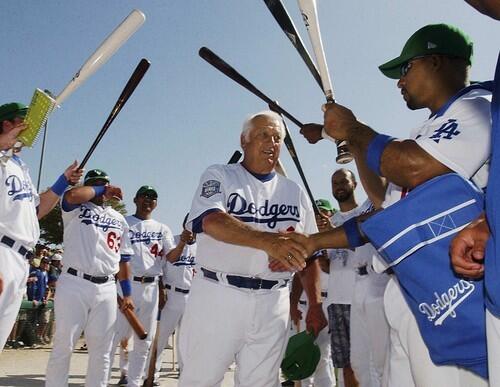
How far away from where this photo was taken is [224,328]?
2.98 m

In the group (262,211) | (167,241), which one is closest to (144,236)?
(167,241)

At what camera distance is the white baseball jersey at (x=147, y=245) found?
7293mm

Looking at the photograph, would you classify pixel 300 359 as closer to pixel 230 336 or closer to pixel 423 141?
pixel 230 336

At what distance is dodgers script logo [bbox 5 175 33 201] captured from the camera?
12.0ft

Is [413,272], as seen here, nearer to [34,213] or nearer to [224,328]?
[224,328]

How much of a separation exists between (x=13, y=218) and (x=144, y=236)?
3.94 metres

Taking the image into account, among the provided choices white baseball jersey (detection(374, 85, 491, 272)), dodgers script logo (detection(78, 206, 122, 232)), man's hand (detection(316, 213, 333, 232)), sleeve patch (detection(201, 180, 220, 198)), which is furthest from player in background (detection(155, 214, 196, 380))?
white baseball jersey (detection(374, 85, 491, 272))

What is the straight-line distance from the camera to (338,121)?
2.44 meters

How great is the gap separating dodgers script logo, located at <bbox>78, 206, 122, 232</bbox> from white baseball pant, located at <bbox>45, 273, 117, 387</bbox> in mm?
640

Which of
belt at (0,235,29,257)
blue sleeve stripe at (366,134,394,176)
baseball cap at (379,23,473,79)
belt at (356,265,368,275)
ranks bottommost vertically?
belt at (0,235,29,257)

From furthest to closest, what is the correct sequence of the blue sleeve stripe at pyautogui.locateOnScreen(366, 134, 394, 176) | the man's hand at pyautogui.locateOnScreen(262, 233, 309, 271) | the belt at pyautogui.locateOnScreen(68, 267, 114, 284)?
1. the belt at pyautogui.locateOnScreen(68, 267, 114, 284)
2. the man's hand at pyautogui.locateOnScreen(262, 233, 309, 271)
3. the blue sleeve stripe at pyautogui.locateOnScreen(366, 134, 394, 176)

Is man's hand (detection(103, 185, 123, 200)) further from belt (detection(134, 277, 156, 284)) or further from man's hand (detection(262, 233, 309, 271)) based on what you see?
man's hand (detection(262, 233, 309, 271))

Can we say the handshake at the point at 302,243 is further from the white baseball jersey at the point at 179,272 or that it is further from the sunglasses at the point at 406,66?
the white baseball jersey at the point at 179,272

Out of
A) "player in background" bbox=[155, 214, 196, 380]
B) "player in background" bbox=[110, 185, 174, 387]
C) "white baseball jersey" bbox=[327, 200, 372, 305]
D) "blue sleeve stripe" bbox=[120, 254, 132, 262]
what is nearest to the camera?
"white baseball jersey" bbox=[327, 200, 372, 305]
